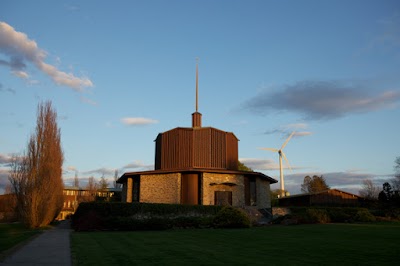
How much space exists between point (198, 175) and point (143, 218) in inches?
444

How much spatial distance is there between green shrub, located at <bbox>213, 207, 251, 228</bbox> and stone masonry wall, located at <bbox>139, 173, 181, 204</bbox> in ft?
34.2

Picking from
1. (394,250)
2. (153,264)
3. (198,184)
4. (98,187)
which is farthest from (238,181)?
(98,187)

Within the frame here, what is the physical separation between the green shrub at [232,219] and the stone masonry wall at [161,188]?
1043cm

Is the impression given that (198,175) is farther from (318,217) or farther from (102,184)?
(102,184)

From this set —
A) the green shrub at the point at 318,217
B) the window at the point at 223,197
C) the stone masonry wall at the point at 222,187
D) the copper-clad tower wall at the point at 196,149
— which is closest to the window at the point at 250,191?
the stone masonry wall at the point at 222,187

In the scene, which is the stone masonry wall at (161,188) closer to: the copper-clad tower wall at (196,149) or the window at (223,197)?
the copper-clad tower wall at (196,149)

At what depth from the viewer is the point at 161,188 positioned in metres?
33.8

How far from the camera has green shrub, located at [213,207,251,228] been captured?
22.0 metres

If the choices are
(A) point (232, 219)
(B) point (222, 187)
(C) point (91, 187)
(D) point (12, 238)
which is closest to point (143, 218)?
(A) point (232, 219)

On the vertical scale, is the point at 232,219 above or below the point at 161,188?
below

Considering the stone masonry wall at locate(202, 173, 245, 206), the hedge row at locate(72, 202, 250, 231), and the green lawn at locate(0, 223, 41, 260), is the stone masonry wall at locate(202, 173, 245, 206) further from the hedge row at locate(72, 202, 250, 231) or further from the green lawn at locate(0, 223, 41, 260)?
the green lawn at locate(0, 223, 41, 260)

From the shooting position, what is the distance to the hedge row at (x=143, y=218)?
2166 cm

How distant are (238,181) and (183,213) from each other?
11439 millimetres

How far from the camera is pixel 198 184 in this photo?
33.2 metres
